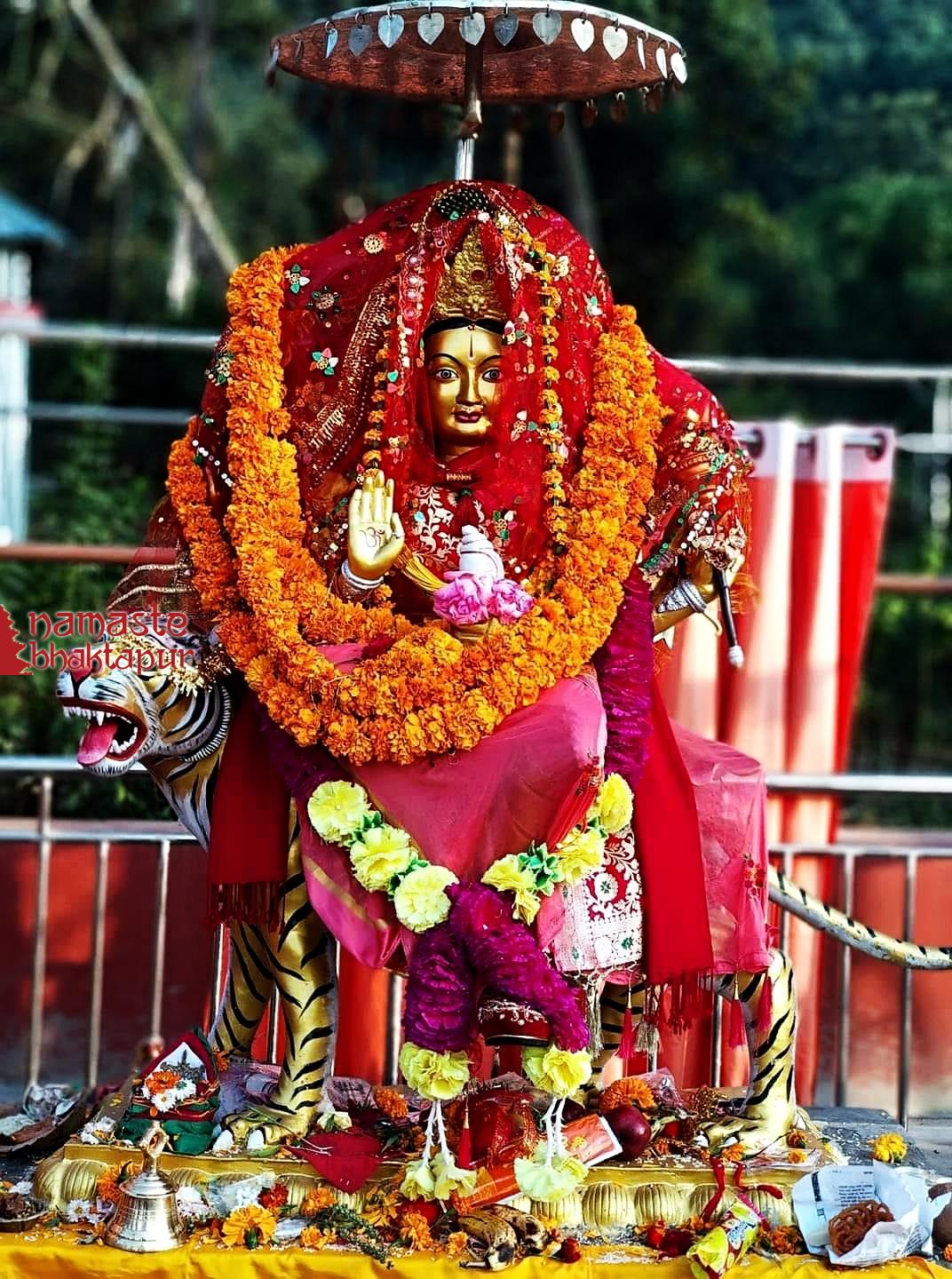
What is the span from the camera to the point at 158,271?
27391 millimetres

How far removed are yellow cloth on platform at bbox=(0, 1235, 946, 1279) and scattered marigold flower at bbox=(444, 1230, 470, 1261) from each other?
0.09ft

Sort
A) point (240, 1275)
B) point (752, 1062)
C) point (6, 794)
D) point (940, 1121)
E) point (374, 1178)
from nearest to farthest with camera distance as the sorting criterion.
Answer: point (240, 1275) < point (374, 1178) < point (752, 1062) < point (940, 1121) < point (6, 794)

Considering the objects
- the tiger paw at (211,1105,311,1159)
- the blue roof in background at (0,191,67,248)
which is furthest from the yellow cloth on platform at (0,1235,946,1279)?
the blue roof in background at (0,191,67,248)

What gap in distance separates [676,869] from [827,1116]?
1.04 metres

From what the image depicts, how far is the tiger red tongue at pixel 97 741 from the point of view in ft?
12.9

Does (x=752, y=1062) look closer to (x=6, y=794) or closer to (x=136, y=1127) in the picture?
(x=136, y=1127)

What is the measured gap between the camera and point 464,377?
13.5 feet

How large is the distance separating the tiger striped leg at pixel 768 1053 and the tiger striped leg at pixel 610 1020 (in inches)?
10.0

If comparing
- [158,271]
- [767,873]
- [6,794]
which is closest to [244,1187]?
[767,873]

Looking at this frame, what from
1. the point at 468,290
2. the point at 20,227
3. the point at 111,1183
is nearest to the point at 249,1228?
the point at 111,1183

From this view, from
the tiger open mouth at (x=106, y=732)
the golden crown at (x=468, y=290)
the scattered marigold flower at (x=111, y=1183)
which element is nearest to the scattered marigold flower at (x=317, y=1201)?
the scattered marigold flower at (x=111, y=1183)

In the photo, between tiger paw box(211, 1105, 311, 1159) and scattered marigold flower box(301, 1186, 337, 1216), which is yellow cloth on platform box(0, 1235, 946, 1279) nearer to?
scattered marigold flower box(301, 1186, 337, 1216)

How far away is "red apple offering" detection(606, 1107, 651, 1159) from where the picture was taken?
4004 millimetres

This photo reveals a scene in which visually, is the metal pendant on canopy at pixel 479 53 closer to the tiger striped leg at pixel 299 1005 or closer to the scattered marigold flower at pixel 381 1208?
the tiger striped leg at pixel 299 1005
